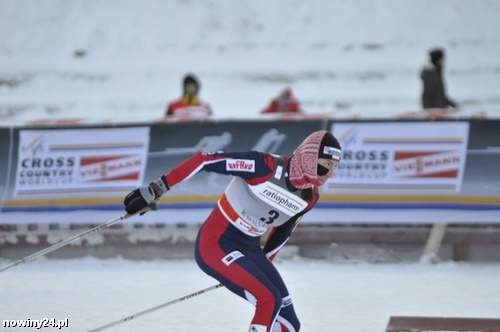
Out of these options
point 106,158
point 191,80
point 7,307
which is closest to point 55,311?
point 7,307

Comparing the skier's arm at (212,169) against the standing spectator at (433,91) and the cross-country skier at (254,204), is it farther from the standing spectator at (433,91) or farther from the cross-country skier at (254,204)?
the standing spectator at (433,91)

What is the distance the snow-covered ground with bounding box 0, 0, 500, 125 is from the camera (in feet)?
77.7

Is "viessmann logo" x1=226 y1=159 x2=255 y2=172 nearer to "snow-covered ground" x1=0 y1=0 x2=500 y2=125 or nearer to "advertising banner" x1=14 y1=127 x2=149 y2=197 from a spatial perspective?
"advertising banner" x1=14 y1=127 x2=149 y2=197

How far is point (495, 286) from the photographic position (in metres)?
10.0

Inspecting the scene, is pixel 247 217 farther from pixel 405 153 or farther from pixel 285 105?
pixel 285 105

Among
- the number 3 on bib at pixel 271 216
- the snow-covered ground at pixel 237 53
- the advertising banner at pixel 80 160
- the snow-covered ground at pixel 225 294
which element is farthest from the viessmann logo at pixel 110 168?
the snow-covered ground at pixel 237 53

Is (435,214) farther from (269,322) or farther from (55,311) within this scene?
(269,322)

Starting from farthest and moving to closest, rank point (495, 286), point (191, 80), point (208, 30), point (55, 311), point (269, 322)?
point (208, 30) → point (191, 80) → point (495, 286) → point (55, 311) → point (269, 322)

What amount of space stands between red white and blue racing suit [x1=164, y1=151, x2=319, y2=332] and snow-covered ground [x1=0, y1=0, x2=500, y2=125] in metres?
15.5

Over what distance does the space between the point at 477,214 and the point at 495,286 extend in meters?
1.28

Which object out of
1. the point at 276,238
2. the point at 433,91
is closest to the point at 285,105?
the point at 433,91
